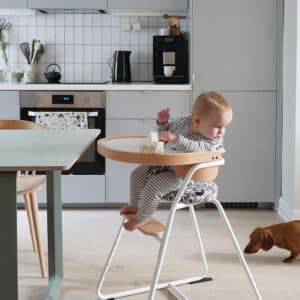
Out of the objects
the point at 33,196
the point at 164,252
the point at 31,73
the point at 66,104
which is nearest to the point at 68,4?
the point at 31,73

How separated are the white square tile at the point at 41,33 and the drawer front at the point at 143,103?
0.95 m

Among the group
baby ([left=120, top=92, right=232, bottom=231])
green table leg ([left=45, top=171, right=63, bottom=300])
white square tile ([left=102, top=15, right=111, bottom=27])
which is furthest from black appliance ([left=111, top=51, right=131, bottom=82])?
baby ([left=120, top=92, right=232, bottom=231])

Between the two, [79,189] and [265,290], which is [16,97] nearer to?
[79,189]

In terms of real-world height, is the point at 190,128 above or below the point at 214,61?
below

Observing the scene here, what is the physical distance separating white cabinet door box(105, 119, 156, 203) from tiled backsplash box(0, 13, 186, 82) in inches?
28.6

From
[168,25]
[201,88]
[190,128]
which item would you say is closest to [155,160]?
[190,128]

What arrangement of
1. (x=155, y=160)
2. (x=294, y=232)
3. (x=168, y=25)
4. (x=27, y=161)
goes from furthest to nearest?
(x=168, y=25), (x=294, y=232), (x=155, y=160), (x=27, y=161)

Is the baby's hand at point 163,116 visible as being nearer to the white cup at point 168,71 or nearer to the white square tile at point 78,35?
the white cup at point 168,71

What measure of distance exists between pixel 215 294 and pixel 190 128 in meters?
0.80

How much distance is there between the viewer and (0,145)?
2.64m

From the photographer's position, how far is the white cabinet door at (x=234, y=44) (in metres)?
4.65

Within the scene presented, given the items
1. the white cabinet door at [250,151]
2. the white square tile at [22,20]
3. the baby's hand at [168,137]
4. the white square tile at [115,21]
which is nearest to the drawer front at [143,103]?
the white cabinet door at [250,151]

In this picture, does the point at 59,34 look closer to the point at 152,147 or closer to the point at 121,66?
the point at 121,66

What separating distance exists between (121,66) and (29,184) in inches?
83.1
